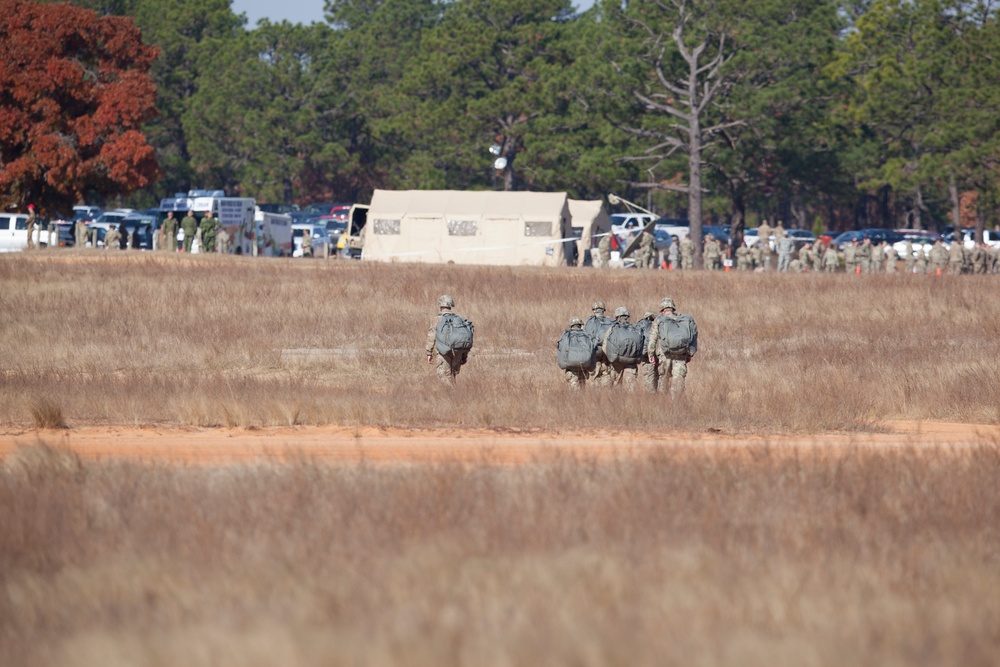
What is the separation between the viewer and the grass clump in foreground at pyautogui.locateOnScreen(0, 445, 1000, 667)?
6.97 metres

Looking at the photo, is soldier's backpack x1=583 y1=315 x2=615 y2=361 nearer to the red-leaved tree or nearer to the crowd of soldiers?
the crowd of soldiers

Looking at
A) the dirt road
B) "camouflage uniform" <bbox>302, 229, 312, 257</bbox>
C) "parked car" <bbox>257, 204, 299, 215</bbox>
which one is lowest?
the dirt road

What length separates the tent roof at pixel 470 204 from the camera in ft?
137

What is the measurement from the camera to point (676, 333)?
1789 centimetres

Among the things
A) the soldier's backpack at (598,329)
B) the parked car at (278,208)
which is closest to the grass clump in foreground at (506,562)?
the soldier's backpack at (598,329)

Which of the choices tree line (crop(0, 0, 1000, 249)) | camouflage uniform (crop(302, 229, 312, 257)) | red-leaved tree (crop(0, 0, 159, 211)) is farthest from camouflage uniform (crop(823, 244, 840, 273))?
red-leaved tree (crop(0, 0, 159, 211))

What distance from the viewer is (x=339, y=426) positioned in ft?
53.9

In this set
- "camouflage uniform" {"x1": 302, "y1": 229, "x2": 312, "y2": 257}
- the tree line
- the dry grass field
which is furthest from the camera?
the tree line

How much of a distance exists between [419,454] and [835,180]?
1776 inches

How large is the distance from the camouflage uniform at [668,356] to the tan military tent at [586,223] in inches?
939

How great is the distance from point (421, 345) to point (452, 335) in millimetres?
9098

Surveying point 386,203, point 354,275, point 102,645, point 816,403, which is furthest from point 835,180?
point 102,645

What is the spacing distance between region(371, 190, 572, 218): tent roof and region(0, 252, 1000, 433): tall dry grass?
5.76m

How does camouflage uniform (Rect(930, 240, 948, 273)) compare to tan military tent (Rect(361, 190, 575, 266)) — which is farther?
camouflage uniform (Rect(930, 240, 948, 273))
